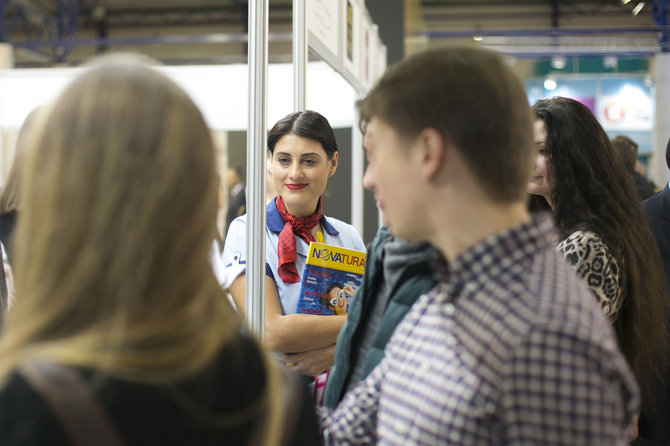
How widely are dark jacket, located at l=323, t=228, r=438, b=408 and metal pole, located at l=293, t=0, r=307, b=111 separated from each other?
4.17ft

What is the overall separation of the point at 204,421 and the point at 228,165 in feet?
31.7

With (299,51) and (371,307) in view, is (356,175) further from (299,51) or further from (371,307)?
(371,307)

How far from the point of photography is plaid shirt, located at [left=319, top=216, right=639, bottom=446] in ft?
2.72

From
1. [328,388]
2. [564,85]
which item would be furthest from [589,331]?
[564,85]

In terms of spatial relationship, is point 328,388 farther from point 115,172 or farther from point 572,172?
point 572,172

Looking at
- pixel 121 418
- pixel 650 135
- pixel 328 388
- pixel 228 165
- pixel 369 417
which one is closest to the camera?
pixel 121 418

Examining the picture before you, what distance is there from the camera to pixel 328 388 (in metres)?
1.41

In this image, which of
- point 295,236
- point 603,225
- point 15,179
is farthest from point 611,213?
point 15,179

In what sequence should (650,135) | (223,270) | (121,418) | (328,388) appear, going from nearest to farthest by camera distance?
(121,418) → (328,388) → (223,270) → (650,135)

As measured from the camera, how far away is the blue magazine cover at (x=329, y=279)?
1.93m

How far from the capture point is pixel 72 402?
0.71 metres

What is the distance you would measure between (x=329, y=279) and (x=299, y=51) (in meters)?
0.99

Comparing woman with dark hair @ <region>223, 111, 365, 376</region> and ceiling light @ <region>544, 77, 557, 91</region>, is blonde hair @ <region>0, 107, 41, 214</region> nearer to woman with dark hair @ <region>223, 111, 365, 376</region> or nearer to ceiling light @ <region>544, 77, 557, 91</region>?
woman with dark hair @ <region>223, 111, 365, 376</region>

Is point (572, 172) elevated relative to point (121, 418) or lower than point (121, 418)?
elevated
